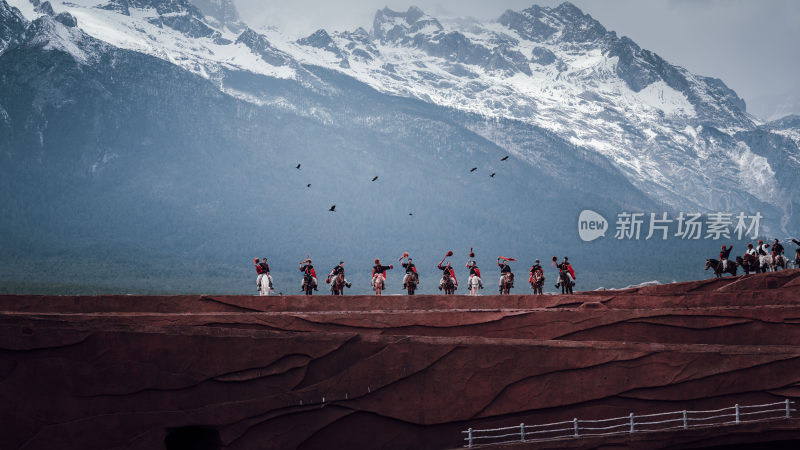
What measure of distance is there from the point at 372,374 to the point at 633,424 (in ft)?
18.7

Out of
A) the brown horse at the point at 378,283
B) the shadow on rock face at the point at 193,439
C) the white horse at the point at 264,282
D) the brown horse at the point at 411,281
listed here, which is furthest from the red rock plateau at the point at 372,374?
the brown horse at the point at 411,281

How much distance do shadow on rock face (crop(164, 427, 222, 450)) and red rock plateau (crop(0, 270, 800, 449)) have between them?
2.0 inches

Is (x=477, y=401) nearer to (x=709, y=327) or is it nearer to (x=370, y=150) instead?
(x=709, y=327)

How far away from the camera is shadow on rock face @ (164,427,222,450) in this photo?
55.3ft

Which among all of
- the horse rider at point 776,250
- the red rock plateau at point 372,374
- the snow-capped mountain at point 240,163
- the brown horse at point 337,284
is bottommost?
the red rock plateau at point 372,374

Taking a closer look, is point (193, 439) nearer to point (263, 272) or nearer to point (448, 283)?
point (263, 272)

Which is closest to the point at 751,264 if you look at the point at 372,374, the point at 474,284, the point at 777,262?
the point at 777,262

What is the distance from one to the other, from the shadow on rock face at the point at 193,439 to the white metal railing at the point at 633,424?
5.26 metres

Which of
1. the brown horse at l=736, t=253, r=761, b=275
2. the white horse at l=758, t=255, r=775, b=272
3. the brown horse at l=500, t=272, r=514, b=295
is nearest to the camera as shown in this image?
the brown horse at l=500, t=272, r=514, b=295

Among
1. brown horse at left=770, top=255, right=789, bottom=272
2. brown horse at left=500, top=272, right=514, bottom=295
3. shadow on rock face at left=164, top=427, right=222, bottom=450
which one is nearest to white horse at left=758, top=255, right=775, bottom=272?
brown horse at left=770, top=255, right=789, bottom=272

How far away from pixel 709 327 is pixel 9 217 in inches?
5246

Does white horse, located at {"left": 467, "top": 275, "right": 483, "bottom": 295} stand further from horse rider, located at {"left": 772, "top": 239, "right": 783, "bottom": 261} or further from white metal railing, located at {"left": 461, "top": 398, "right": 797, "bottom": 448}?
white metal railing, located at {"left": 461, "top": 398, "right": 797, "bottom": 448}

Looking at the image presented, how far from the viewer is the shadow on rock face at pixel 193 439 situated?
1684 cm

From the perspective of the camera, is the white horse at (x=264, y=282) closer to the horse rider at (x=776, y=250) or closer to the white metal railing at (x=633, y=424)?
the white metal railing at (x=633, y=424)
